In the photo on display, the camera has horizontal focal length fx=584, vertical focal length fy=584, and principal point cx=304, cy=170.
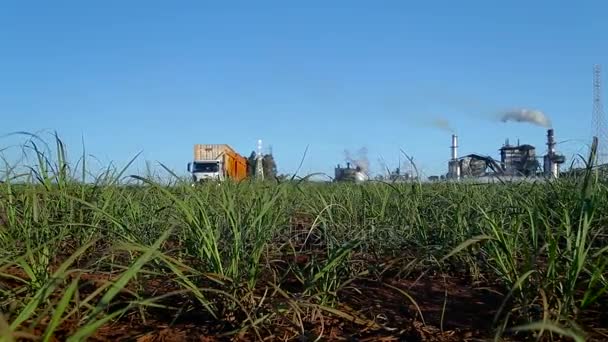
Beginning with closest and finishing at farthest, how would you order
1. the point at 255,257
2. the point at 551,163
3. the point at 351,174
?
the point at 255,257 → the point at 551,163 → the point at 351,174

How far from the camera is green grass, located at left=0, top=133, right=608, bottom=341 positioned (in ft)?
6.01

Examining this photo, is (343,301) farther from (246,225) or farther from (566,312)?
(566,312)

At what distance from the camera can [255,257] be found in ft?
7.38

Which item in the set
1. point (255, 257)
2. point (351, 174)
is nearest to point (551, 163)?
point (351, 174)

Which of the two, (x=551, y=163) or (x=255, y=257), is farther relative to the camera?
(x=551, y=163)

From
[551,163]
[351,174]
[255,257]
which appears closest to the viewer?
[255,257]

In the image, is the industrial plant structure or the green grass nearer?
the green grass

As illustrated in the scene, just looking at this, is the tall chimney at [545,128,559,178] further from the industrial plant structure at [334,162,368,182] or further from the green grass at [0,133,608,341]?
the industrial plant structure at [334,162,368,182]

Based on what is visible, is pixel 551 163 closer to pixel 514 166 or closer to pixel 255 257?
pixel 514 166

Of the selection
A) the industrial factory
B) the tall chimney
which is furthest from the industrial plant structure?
the tall chimney

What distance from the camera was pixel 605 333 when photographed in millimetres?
1879

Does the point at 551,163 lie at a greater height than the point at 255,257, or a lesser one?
greater

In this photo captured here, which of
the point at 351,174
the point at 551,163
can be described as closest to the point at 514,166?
the point at 551,163

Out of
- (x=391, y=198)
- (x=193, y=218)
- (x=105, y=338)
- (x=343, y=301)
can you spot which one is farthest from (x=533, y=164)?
(x=105, y=338)
